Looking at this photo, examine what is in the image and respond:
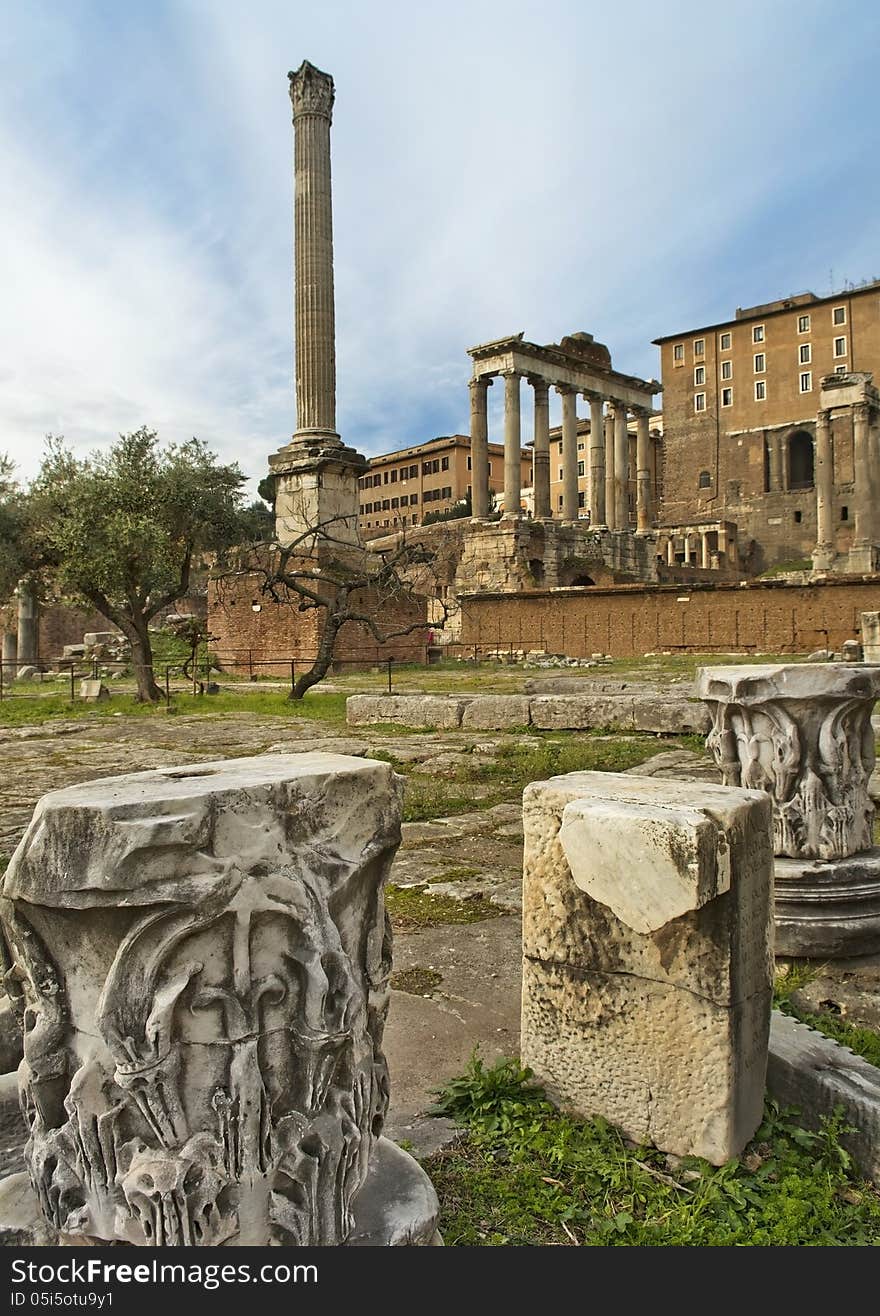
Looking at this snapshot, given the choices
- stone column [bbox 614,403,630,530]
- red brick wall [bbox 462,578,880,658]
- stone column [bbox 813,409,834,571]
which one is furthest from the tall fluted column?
stone column [bbox 813,409,834,571]

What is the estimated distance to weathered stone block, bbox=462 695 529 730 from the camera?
34.8ft

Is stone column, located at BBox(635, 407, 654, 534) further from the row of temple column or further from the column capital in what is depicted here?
the column capital

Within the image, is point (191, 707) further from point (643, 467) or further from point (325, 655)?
point (643, 467)

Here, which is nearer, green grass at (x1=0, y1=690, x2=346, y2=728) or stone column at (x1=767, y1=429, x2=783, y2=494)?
green grass at (x1=0, y1=690, x2=346, y2=728)

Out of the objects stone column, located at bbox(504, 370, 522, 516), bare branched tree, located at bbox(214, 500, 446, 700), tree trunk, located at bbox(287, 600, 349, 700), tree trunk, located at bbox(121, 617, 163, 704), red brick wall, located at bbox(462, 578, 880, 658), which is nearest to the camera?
tree trunk, located at bbox(287, 600, 349, 700)

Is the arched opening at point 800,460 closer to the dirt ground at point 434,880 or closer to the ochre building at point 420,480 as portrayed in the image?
the ochre building at point 420,480

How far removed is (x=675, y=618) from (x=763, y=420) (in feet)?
124

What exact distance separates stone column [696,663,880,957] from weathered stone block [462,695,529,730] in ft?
20.8

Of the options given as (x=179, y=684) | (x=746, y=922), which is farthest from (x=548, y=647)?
(x=746, y=922)

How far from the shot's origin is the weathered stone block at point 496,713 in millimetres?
10620

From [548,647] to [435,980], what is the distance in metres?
25.3

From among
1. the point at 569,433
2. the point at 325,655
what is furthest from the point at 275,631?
the point at 569,433

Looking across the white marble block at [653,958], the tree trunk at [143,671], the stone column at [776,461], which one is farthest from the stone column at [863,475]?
the white marble block at [653,958]

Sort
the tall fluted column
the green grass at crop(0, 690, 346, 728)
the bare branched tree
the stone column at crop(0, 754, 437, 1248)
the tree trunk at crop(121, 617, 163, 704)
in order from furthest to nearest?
1. the tall fluted column
2. the bare branched tree
3. the tree trunk at crop(121, 617, 163, 704)
4. the green grass at crop(0, 690, 346, 728)
5. the stone column at crop(0, 754, 437, 1248)
